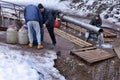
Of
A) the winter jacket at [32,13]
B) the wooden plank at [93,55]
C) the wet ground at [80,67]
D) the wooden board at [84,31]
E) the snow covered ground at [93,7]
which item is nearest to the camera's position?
the wet ground at [80,67]

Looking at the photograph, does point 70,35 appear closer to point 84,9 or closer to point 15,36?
point 15,36

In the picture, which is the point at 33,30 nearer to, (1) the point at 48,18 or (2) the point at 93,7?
(1) the point at 48,18

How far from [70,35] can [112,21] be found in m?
5.56

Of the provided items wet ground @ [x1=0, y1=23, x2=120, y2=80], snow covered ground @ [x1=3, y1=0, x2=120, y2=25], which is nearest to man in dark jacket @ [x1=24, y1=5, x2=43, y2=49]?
wet ground @ [x1=0, y1=23, x2=120, y2=80]

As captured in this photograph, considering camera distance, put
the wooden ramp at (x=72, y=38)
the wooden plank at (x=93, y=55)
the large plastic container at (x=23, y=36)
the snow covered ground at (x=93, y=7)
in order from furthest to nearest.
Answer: the snow covered ground at (x=93, y=7) → the wooden ramp at (x=72, y=38) → the large plastic container at (x=23, y=36) → the wooden plank at (x=93, y=55)

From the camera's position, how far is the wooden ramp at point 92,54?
9.29 metres

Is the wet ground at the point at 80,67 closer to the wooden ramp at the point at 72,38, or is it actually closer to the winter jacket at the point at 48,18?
the wooden ramp at the point at 72,38

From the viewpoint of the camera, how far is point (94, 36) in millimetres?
12273

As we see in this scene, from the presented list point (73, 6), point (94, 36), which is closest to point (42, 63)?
A: point (94, 36)

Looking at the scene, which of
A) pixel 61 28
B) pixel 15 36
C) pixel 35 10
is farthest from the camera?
pixel 61 28

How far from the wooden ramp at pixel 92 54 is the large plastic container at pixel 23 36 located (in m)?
1.97

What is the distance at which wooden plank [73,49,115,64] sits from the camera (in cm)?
925

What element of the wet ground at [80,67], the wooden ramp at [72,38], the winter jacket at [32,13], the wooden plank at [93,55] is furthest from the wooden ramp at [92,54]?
the winter jacket at [32,13]

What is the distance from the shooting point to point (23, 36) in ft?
34.9
